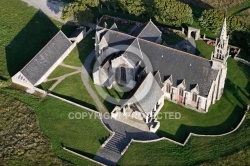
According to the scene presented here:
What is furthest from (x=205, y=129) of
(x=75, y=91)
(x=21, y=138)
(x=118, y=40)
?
(x=21, y=138)

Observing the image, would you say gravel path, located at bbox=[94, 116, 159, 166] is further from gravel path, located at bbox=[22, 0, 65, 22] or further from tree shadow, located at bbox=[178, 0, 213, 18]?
tree shadow, located at bbox=[178, 0, 213, 18]

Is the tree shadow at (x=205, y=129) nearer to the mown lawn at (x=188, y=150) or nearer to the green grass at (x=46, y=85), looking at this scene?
the mown lawn at (x=188, y=150)

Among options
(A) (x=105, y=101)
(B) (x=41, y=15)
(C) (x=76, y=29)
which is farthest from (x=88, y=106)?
(B) (x=41, y=15)

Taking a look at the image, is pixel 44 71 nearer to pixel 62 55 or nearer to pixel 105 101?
pixel 62 55

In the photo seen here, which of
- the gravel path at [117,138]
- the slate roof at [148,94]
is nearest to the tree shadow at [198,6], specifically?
the slate roof at [148,94]

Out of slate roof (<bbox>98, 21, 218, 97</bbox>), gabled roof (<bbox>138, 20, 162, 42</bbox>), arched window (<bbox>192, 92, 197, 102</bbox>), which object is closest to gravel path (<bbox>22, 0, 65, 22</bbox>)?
slate roof (<bbox>98, 21, 218, 97</bbox>)

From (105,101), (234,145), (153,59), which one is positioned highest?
(153,59)
